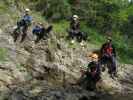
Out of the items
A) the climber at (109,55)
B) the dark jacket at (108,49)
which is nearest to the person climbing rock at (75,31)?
the climber at (109,55)

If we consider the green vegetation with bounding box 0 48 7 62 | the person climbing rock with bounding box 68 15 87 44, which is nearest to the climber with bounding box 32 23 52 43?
the person climbing rock with bounding box 68 15 87 44

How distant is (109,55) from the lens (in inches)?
892

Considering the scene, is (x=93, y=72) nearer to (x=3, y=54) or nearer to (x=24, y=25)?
(x=3, y=54)

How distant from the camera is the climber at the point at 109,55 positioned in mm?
22547

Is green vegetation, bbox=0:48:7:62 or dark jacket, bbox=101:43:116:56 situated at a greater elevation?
dark jacket, bbox=101:43:116:56

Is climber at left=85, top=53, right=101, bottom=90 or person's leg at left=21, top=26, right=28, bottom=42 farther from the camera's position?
person's leg at left=21, top=26, right=28, bottom=42

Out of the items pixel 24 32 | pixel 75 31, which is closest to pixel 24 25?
pixel 24 32

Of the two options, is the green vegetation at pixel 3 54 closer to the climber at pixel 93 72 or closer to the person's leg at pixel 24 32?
the person's leg at pixel 24 32

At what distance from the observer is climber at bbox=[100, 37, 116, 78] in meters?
22.5

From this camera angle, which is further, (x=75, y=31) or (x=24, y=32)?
(x=75, y=31)

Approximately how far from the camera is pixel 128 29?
4109cm

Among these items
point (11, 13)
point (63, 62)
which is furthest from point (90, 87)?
point (11, 13)

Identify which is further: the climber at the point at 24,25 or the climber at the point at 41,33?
the climber at the point at 41,33

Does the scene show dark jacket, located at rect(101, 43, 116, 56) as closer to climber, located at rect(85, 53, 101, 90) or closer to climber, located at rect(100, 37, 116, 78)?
climber, located at rect(100, 37, 116, 78)
